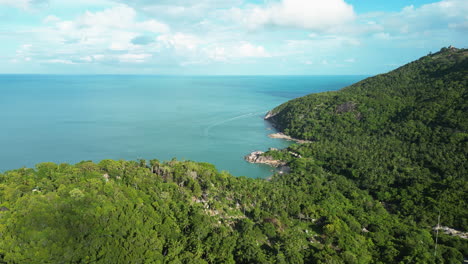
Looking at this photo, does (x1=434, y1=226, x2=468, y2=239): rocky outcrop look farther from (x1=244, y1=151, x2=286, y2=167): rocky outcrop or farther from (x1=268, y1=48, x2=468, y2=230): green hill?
(x1=244, y1=151, x2=286, y2=167): rocky outcrop

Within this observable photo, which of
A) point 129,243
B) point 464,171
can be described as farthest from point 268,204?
point 464,171

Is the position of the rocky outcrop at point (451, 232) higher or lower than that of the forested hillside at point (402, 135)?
lower

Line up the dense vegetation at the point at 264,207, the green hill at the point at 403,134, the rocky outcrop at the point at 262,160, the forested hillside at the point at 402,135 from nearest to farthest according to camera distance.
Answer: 1. the dense vegetation at the point at 264,207
2. the forested hillside at the point at 402,135
3. the green hill at the point at 403,134
4. the rocky outcrop at the point at 262,160

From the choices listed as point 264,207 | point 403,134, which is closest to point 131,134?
point 264,207

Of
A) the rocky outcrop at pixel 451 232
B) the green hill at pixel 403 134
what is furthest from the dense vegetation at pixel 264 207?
the rocky outcrop at pixel 451 232

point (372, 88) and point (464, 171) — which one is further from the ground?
point (372, 88)

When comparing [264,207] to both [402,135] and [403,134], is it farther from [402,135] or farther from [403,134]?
[403,134]

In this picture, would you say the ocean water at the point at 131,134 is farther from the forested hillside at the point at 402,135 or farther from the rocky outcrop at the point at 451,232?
the rocky outcrop at the point at 451,232

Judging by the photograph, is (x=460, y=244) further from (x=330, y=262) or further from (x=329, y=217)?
(x=330, y=262)
